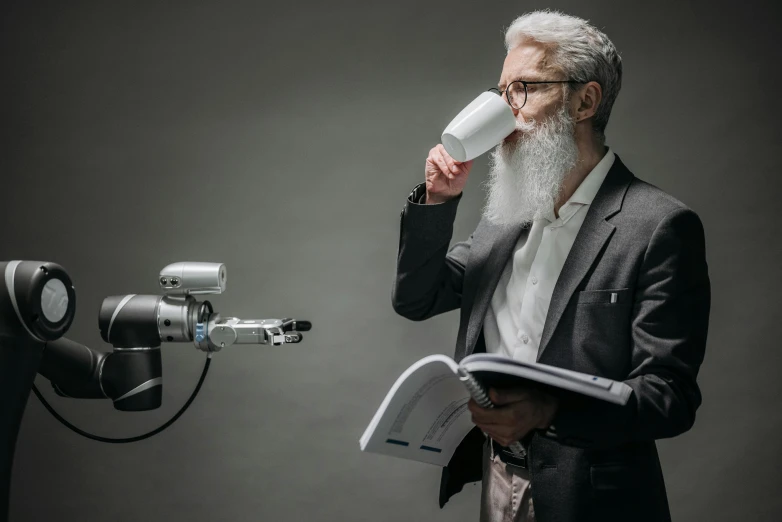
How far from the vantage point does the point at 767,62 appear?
213 centimetres

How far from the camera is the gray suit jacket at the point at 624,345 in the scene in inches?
41.6

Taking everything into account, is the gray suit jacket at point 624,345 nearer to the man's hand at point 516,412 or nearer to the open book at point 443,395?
the man's hand at point 516,412

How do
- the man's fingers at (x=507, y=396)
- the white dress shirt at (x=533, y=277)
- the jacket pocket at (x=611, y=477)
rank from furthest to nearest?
the white dress shirt at (x=533, y=277)
the jacket pocket at (x=611, y=477)
the man's fingers at (x=507, y=396)

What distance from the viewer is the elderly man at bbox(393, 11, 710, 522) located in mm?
1073

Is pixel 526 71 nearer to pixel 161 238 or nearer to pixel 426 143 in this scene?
pixel 426 143

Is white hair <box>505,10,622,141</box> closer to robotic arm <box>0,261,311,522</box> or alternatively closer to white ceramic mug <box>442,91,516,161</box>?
white ceramic mug <box>442,91,516,161</box>

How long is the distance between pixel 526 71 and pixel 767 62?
49.7 inches

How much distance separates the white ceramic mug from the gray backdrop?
100 centimetres

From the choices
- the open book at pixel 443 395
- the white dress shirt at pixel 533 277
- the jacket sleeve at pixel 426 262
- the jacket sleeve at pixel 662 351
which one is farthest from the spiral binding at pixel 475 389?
the jacket sleeve at pixel 426 262

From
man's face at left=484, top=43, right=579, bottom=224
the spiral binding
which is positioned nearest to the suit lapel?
man's face at left=484, top=43, right=579, bottom=224

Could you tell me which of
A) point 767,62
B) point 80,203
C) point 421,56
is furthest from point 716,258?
point 80,203

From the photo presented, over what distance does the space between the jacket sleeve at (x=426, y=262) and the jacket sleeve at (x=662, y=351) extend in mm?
386

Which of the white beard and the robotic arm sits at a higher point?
the white beard

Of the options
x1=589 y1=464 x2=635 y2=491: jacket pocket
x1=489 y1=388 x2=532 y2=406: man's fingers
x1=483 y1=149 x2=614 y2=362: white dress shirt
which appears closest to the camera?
x1=489 y1=388 x2=532 y2=406: man's fingers
